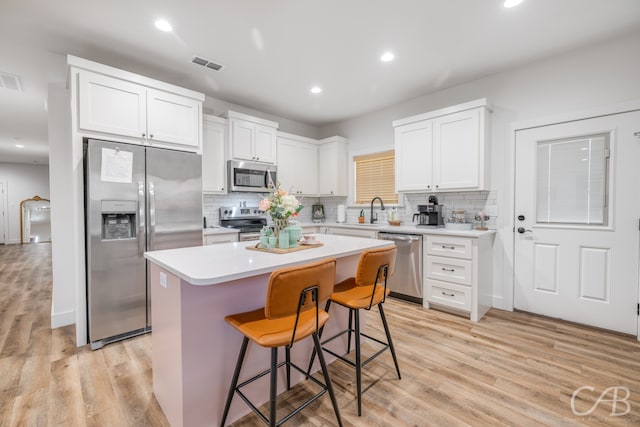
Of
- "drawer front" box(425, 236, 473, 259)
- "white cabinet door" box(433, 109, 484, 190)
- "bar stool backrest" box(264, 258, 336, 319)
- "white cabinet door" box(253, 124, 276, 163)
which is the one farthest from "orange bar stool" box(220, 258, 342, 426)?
"white cabinet door" box(253, 124, 276, 163)

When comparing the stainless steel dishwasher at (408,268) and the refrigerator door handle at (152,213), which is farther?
the stainless steel dishwasher at (408,268)

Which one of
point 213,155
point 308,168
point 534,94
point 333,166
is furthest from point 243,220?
point 534,94

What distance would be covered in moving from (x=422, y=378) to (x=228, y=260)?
5.17 feet

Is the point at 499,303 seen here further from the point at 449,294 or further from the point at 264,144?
the point at 264,144

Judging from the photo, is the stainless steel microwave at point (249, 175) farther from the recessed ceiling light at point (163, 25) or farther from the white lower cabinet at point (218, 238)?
the recessed ceiling light at point (163, 25)

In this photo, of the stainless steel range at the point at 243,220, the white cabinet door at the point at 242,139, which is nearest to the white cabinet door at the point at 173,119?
the white cabinet door at the point at 242,139

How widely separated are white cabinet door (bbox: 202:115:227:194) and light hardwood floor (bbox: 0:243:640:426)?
184 centimetres

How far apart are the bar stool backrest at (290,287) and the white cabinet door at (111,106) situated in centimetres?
238

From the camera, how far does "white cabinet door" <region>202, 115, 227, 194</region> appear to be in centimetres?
360

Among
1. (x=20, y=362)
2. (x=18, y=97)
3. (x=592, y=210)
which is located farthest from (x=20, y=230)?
(x=592, y=210)

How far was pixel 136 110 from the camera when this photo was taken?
106 inches

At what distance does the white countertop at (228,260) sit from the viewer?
1294 millimetres

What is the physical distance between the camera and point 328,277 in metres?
1.42

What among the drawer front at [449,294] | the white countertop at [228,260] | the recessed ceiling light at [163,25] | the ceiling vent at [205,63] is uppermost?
the ceiling vent at [205,63]
